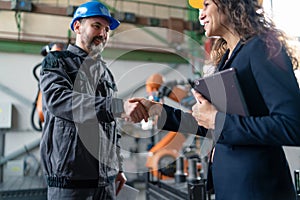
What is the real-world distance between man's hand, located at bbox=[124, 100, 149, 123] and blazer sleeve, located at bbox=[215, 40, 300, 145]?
16.0 inches

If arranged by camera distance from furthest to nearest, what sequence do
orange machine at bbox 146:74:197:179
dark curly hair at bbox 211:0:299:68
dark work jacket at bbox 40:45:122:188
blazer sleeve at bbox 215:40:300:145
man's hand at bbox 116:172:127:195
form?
orange machine at bbox 146:74:197:179 < man's hand at bbox 116:172:127:195 < dark work jacket at bbox 40:45:122:188 < dark curly hair at bbox 211:0:299:68 < blazer sleeve at bbox 215:40:300:145

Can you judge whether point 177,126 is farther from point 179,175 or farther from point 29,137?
point 29,137

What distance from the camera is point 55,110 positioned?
96 cm

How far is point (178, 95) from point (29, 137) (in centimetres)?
258

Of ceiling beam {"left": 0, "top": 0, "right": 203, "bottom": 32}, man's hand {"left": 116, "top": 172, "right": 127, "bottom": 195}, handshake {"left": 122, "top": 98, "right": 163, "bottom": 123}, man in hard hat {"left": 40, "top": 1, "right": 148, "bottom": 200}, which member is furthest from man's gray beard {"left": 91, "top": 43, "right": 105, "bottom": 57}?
ceiling beam {"left": 0, "top": 0, "right": 203, "bottom": 32}

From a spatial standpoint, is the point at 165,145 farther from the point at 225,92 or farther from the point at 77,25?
the point at 225,92

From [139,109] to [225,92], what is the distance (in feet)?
1.30

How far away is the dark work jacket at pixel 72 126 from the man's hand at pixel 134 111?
0.22 feet

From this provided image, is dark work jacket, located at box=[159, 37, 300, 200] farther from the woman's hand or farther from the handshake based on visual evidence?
the handshake

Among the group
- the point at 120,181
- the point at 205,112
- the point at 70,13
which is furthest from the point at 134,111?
the point at 70,13

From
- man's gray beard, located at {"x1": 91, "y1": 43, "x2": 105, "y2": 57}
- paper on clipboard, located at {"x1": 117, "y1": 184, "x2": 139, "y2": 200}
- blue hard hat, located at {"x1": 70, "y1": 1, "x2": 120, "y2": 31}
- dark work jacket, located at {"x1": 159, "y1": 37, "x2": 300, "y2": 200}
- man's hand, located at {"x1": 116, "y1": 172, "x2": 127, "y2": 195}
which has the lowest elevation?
paper on clipboard, located at {"x1": 117, "y1": 184, "x2": 139, "y2": 200}

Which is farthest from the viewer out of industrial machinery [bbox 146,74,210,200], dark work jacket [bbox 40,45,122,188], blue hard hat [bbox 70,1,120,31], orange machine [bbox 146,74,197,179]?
orange machine [bbox 146,74,197,179]

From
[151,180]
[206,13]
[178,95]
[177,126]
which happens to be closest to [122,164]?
[177,126]

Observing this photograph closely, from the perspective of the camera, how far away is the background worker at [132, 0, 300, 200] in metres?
0.58
